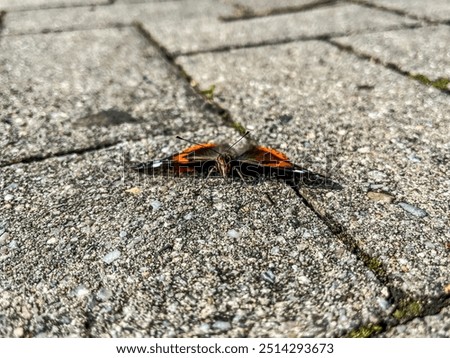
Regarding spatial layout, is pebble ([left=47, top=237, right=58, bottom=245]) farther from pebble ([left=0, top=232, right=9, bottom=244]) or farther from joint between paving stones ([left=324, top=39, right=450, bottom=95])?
joint between paving stones ([left=324, top=39, right=450, bottom=95])

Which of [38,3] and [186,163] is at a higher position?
[186,163]

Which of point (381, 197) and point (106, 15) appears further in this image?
point (106, 15)

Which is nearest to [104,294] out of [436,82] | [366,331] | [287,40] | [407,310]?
[366,331]

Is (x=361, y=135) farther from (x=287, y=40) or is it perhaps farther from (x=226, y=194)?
(x=287, y=40)

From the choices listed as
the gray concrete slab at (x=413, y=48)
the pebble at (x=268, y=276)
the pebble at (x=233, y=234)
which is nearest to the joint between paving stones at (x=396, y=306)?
the pebble at (x=268, y=276)

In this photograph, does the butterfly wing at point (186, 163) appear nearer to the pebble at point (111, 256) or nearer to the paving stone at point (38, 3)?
the pebble at point (111, 256)

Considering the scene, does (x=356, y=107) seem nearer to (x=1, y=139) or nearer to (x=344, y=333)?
(x=344, y=333)

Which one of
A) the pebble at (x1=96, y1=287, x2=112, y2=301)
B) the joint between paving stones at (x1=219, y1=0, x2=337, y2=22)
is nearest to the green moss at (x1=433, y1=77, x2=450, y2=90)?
the joint between paving stones at (x1=219, y1=0, x2=337, y2=22)
